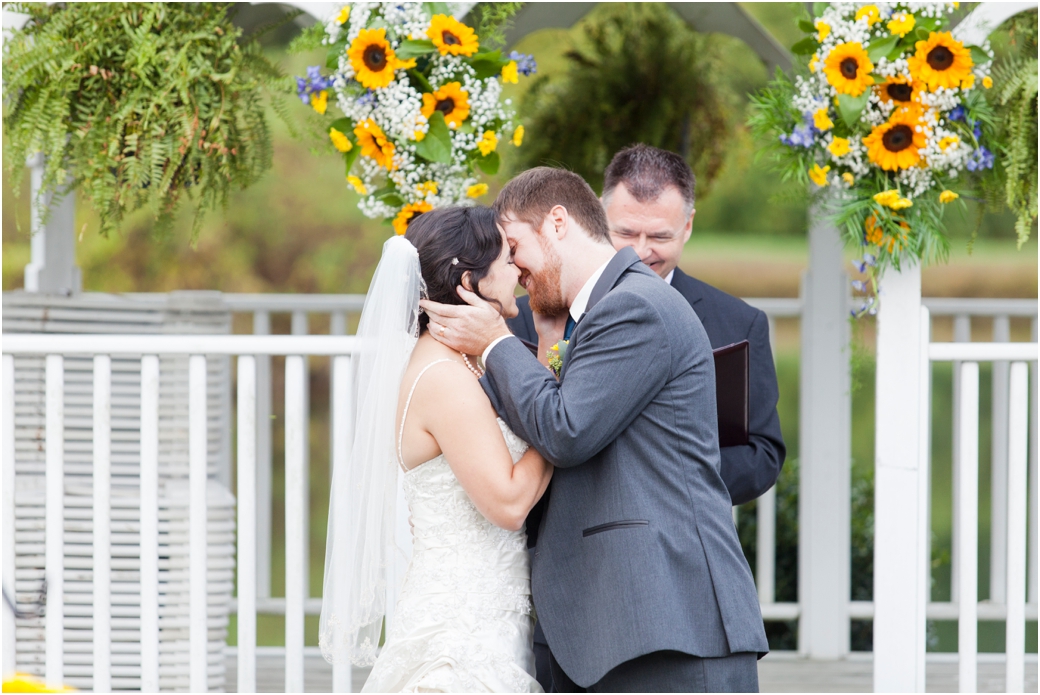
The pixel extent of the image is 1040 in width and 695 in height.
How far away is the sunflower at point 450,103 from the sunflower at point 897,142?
3.78ft

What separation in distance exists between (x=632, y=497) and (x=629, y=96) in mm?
3074

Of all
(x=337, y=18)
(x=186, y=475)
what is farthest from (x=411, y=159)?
(x=186, y=475)

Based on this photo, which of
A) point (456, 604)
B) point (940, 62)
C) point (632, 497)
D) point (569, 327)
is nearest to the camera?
point (632, 497)

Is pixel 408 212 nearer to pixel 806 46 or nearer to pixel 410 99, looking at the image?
pixel 410 99

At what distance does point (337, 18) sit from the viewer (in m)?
2.76

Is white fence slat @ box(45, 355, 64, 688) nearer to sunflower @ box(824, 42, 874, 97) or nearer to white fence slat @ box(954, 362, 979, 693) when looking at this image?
sunflower @ box(824, 42, 874, 97)

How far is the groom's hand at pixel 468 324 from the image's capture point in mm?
2014

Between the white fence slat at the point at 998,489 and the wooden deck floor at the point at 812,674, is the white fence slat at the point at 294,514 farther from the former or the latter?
the white fence slat at the point at 998,489

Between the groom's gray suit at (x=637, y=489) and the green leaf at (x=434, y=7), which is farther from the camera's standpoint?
the green leaf at (x=434, y=7)

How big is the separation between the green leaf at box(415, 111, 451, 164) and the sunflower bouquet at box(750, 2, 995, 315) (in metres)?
0.88

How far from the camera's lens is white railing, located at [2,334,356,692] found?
2.70 metres

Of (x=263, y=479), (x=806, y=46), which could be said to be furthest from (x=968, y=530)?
(x=263, y=479)

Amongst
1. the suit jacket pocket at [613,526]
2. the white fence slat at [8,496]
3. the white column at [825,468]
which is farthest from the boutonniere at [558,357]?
the white column at [825,468]

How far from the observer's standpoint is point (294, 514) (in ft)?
8.91
